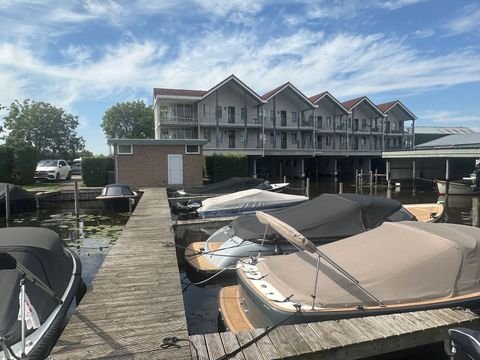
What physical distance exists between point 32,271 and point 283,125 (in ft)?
136

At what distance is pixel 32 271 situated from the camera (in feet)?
17.5

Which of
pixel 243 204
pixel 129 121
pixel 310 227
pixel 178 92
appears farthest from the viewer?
pixel 129 121

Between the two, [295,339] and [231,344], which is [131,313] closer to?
[231,344]

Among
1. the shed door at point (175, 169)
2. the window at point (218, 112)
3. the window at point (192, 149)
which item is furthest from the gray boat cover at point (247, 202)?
the window at point (218, 112)

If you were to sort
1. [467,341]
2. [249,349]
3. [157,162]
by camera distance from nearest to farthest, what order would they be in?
[467,341] → [249,349] → [157,162]

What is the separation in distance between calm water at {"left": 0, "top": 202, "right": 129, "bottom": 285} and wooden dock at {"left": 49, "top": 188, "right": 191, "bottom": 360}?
7.37ft

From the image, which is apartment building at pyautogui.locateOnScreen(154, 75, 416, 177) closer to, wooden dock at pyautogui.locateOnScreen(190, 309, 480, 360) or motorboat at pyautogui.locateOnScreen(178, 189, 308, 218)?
motorboat at pyautogui.locateOnScreen(178, 189, 308, 218)

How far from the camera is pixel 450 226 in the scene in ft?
20.4

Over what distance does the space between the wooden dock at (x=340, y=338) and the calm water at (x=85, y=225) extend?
590cm

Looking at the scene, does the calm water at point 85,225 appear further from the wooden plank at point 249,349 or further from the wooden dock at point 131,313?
the wooden plank at point 249,349

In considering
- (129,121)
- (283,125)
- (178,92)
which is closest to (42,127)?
(129,121)

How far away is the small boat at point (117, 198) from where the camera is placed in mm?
18281

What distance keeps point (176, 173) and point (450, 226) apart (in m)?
21.4

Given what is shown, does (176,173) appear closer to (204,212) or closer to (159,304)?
(204,212)
